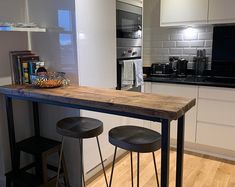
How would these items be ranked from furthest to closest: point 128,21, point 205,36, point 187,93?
1. point 205,36
2. point 187,93
3. point 128,21

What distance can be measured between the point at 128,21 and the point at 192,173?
1696mm

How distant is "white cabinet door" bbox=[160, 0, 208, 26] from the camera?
2906 millimetres

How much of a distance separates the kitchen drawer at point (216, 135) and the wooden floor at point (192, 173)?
172 mm

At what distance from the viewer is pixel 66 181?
2205 millimetres

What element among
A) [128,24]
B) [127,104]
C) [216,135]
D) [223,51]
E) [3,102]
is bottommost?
[216,135]

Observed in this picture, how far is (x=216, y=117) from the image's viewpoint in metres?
2.82

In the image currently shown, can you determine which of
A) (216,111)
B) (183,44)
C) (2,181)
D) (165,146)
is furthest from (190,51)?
(2,181)

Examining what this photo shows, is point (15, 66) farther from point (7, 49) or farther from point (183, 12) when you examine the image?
point (183, 12)

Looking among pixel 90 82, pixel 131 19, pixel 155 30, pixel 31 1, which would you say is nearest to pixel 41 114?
pixel 90 82

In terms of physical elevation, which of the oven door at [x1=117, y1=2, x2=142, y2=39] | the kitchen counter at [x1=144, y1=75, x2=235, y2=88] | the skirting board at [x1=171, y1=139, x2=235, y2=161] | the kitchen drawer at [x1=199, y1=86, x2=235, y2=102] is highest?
the oven door at [x1=117, y1=2, x2=142, y2=39]

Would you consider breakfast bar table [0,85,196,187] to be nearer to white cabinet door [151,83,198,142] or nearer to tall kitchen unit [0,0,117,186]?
tall kitchen unit [0,0,117,186]

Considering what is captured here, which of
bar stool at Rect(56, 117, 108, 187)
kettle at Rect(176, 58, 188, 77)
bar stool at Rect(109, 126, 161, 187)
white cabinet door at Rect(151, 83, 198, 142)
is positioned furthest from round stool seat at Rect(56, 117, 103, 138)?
kettle at Rect(176, 58, 188, 77)

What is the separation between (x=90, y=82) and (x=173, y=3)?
157 cm

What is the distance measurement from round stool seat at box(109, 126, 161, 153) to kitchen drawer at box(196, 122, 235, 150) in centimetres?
148
